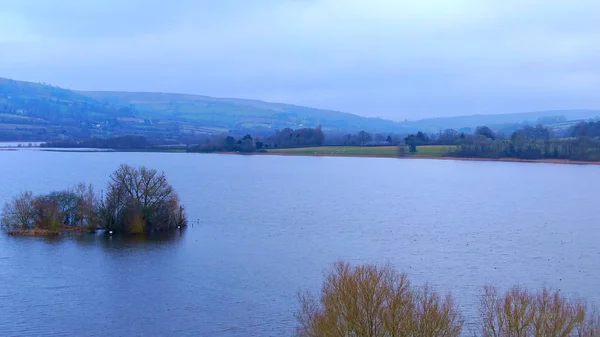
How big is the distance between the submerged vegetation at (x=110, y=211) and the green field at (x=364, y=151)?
50336mm

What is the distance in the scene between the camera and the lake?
17953 mm

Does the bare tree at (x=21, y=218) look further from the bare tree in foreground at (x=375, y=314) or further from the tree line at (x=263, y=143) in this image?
the tree line at (x=263, y=143)

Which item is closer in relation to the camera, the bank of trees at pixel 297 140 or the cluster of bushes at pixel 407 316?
the cluster of bushes at pixel 407 316

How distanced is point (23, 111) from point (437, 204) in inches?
5112

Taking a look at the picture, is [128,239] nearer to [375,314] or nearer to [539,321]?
[375,314]

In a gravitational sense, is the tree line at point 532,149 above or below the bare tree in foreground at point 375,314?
above

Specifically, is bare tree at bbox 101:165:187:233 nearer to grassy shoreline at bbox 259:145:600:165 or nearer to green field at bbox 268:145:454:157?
grassy shoreline at bbox 259:145:600:165

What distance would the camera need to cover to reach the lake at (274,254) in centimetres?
1795

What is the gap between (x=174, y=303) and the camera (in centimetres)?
1889

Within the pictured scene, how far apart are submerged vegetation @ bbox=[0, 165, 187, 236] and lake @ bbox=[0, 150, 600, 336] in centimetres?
122

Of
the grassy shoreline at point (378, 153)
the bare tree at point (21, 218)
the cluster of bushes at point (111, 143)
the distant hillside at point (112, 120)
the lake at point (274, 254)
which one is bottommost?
the lake at point (274, 254)

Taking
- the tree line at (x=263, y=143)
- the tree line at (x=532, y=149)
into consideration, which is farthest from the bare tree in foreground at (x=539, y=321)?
the tree line at (x=263, y=143)

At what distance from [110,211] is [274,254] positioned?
827 cm

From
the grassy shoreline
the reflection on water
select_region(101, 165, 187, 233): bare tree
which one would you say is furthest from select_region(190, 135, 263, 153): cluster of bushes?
the reflection on water
